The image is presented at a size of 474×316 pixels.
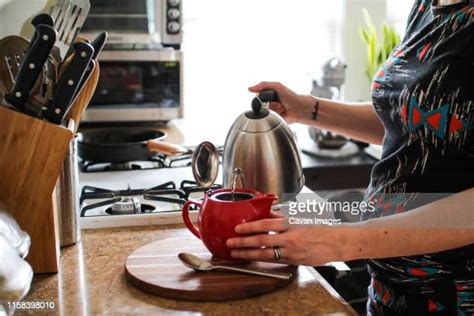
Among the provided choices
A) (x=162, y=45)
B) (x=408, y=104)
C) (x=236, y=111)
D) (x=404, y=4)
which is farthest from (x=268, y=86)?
(x=404, y=4)

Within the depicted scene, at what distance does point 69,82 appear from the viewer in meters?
0.90

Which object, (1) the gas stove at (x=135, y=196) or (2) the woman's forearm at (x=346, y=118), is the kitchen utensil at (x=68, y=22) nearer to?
(1) the gas stove at (x=135, y=196)

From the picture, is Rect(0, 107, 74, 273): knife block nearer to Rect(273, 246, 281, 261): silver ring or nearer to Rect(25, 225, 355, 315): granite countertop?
Rect(25, 225, 355, 315): granite countertop

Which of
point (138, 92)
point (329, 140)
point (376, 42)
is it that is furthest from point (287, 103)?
point (376, 42)

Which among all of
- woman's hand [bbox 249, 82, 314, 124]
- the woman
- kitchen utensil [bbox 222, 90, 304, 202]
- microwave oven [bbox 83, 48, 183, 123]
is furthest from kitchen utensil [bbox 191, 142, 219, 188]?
microwave oven [bbox 83, 48, 183, 123]

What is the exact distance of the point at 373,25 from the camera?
2.69 meters

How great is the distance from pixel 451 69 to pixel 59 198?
670mm

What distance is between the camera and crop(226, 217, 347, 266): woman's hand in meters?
0.91

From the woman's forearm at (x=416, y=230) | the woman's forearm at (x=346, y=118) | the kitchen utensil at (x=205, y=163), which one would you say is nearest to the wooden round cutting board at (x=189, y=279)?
the woman's forearm at (x=416, y=230)

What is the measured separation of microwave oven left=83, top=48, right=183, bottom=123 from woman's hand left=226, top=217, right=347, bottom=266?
1348 mm

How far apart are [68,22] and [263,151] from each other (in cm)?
42

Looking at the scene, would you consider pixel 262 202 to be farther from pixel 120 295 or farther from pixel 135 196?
pixel 135 196

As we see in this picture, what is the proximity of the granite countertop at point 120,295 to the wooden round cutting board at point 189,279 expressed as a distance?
1 cm

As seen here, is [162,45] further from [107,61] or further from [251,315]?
[251,315]
